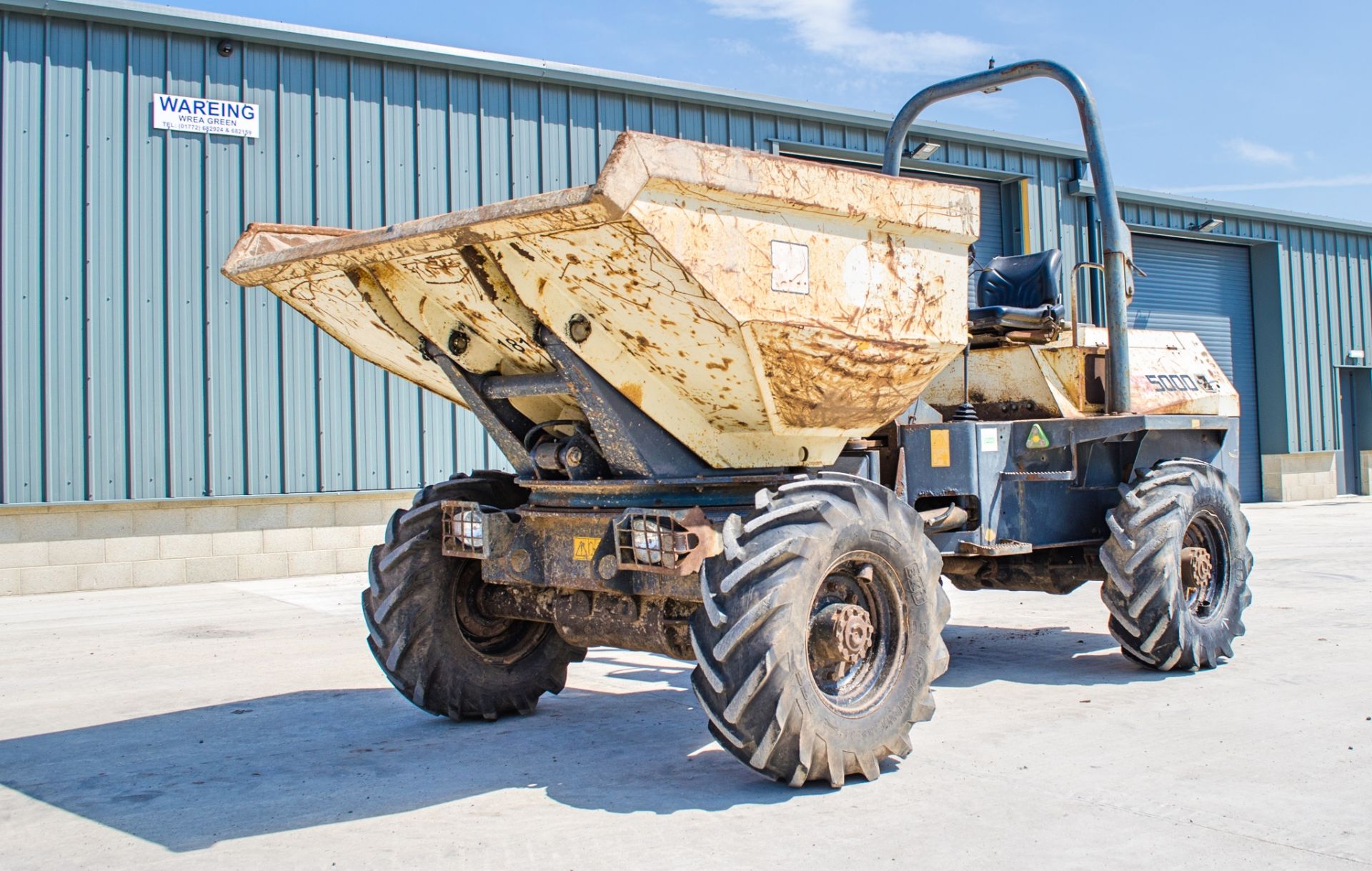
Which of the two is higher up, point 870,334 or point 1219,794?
point 870,334

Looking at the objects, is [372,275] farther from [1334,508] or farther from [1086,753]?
[1334,508]

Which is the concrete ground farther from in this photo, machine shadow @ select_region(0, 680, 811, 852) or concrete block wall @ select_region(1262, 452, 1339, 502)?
concrete block wall @ select_region(1262, 452, 1339, 502)

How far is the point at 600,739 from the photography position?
5.40m

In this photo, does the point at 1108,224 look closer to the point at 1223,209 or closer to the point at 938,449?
the point at 938,449

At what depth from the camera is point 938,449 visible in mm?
6387

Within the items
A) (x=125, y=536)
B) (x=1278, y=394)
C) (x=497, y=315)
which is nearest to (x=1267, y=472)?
(x=1278, y=394)

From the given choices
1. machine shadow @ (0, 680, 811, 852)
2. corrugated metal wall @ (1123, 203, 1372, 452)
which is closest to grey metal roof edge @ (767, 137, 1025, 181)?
corrugated metal wall @ (1123, 203, 1372, 452)

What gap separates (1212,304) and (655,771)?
21604 millimetres

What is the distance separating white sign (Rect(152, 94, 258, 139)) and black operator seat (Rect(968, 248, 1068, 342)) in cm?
851

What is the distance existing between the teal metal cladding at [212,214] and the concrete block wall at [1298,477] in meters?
15.0

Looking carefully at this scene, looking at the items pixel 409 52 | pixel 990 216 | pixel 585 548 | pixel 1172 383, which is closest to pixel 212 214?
pixel 409 52

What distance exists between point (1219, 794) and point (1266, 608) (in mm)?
5461

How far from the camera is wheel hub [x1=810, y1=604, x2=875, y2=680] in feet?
15.2

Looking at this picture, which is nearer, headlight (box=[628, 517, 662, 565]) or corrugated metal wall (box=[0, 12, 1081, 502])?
headlight (box=[628, 517, 662, 565])
